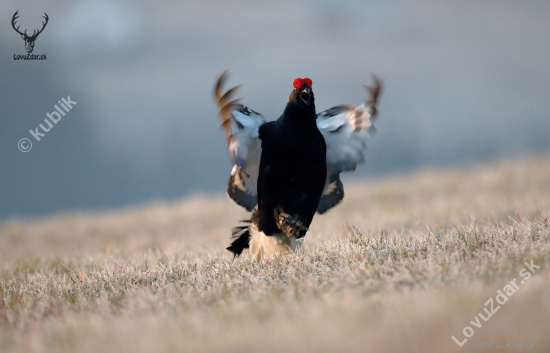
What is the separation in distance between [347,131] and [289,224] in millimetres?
1139

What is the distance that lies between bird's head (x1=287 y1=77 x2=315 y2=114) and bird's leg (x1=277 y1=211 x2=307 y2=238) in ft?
3.46

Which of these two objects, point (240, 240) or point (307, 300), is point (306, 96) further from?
point (307, 300)

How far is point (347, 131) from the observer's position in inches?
192

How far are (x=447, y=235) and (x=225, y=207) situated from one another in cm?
780

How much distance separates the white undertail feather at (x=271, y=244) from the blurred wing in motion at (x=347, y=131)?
0.87 meters

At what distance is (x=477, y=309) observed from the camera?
250cm

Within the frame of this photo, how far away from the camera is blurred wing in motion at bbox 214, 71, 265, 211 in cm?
441

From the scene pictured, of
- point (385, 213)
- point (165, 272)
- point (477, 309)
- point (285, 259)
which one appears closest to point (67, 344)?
point (165, 272)

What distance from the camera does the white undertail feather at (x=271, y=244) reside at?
198 inches

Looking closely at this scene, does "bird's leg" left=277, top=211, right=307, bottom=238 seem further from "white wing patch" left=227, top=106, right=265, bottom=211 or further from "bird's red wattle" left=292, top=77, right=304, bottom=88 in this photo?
"bird's red wattle" left=292, top=77, right=304, bottom=88

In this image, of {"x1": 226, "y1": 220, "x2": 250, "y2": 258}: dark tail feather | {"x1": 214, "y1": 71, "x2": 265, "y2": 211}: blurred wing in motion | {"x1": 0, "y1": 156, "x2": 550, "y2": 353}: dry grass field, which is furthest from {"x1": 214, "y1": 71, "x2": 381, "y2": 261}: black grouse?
{"x1": 0, "y1": 156, "x2": 550, "y2": 353}: dry grass field

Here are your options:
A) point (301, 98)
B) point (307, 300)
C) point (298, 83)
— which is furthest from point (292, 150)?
point (307, 300)

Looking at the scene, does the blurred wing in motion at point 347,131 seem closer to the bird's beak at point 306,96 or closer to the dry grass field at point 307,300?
the bird's beak at point 306,96

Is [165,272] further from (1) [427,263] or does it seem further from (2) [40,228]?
(2) [40,228]
